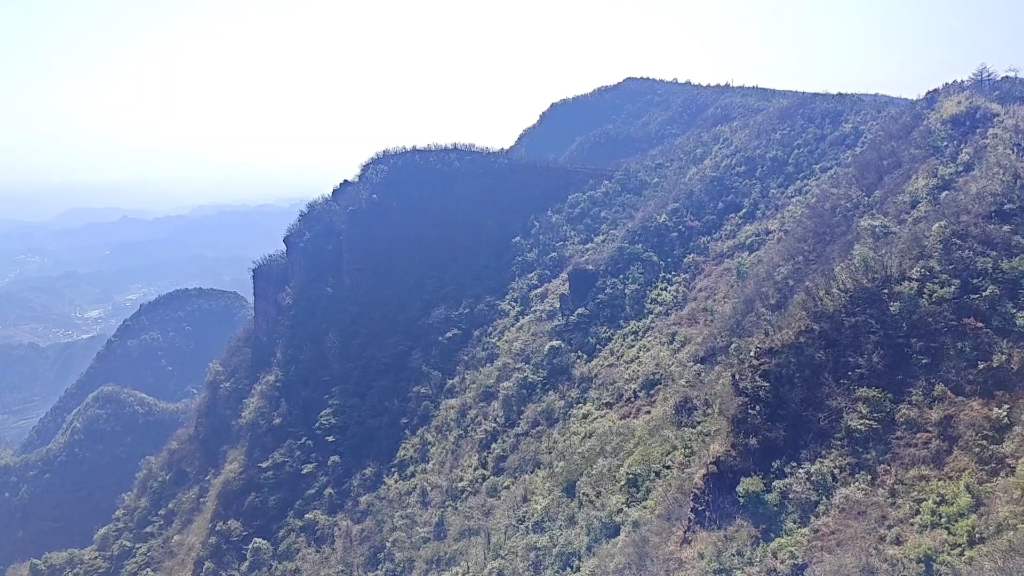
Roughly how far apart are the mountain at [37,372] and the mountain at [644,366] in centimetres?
9425

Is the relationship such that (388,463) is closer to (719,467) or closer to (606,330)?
(606,330)

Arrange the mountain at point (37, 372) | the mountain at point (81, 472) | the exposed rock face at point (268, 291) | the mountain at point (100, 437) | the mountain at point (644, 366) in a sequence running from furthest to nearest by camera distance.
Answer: the mountain at point (37, 372) < the exposed rock face at point (268, 291) < the mountain at point (100, 437) < the mountain at point (81, 472) < the mountain at point (644, 366)

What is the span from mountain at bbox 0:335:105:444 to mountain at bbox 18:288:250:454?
54469 mm

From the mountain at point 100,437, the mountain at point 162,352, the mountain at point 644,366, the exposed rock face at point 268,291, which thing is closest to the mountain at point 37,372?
the mountain at point 162,352

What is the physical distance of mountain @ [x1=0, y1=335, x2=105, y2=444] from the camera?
122m

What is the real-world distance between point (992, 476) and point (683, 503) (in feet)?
26.6

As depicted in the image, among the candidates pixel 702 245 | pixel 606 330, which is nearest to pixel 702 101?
pixel 702 245

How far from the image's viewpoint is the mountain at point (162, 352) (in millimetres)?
77750

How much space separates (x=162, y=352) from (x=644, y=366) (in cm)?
7329

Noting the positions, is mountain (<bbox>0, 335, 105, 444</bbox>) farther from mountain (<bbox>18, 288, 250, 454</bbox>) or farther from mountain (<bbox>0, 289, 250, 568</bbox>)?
mountain (<bbox>0, 289, 250, 568</bbox>)

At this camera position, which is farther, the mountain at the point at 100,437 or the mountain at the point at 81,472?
the mountain at the point at 100,437

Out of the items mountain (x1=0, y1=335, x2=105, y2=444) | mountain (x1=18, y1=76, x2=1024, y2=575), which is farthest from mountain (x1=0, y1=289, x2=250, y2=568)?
mountain (x1=0, y1=335, x2=105, y2=444)

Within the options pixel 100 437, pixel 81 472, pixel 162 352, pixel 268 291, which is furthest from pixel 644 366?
pixel 162 352

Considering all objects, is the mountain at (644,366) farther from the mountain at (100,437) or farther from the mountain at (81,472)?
the mountain at (100,437)
